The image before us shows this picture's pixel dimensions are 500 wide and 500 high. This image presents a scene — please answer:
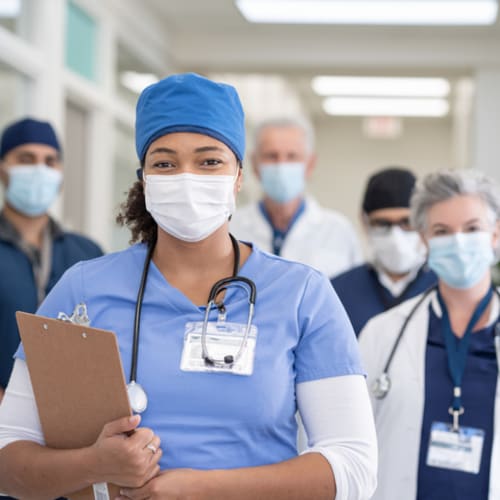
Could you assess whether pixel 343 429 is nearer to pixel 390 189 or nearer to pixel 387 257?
pixel 387 257

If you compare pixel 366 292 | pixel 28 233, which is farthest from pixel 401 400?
pixel 28 233

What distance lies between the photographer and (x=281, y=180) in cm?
349

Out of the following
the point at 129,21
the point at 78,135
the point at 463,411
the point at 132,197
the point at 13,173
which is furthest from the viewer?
the point at 129,21

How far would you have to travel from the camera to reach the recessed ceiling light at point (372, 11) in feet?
19.4

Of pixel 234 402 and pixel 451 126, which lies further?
pixel 451 126

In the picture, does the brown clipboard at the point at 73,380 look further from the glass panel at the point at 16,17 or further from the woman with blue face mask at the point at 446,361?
the glass panel at the point at 16,17

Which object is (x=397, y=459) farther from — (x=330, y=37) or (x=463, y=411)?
(x=330, y=37)

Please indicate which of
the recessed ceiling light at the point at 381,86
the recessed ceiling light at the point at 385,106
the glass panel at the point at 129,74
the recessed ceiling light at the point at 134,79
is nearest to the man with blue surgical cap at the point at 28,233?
the glass panel at the point at 129,74

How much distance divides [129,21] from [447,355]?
4475mm

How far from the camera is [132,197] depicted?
1671mm

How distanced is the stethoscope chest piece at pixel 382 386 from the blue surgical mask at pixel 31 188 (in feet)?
4.94

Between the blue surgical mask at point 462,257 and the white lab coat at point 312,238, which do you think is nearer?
the blue surgical mask at point 462,257

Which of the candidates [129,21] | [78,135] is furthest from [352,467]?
[129,21]

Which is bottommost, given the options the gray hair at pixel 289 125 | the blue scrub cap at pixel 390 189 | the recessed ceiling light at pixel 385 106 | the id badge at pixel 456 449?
the id badge at pixel 456 449
